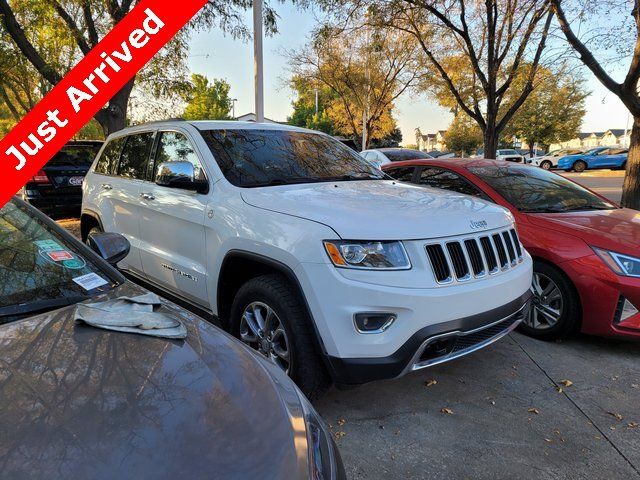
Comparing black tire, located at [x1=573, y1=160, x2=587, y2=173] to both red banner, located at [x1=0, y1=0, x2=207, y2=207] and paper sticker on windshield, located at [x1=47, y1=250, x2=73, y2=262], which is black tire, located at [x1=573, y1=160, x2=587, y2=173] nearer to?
red banner, located at [x1=0, y1=0, x2=207, y2=207]

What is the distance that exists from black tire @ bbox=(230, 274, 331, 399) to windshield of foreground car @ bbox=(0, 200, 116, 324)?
937mm

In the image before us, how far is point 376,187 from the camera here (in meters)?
3.43

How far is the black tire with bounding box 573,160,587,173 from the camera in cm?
3125

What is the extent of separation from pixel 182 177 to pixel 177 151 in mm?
628

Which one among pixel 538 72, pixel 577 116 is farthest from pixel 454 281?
pixel 577 116

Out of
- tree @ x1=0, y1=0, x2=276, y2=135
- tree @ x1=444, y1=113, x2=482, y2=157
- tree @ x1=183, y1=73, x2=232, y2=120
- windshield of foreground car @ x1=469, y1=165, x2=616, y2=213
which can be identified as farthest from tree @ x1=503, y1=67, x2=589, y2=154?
windshield of foreground car @ x1=469, y1=165, x2=616, y2=213

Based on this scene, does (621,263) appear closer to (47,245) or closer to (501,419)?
(501,419)

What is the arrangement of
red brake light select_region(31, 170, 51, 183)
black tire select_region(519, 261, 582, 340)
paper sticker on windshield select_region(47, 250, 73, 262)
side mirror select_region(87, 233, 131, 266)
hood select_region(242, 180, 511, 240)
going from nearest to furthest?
1. paper sticker on windshield select_region(47, 250, 73, 262)
2. side mirror select_region(87, 233, 131, 266)
3. hood select_region(242, 180, 511, 240)
4. black tire select_region(519, 261, 582, 340)
5. red brake light select_region(31, 170, 51, 183)

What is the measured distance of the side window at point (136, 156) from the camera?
14.2 ft

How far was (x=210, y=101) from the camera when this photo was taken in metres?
45.9

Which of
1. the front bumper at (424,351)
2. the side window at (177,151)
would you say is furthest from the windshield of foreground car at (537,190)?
the side window at (177,151)

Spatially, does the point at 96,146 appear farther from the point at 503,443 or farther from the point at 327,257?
the point at 503,443

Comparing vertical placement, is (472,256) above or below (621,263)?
above

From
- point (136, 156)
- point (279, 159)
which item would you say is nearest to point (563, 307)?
point (279, 159)
